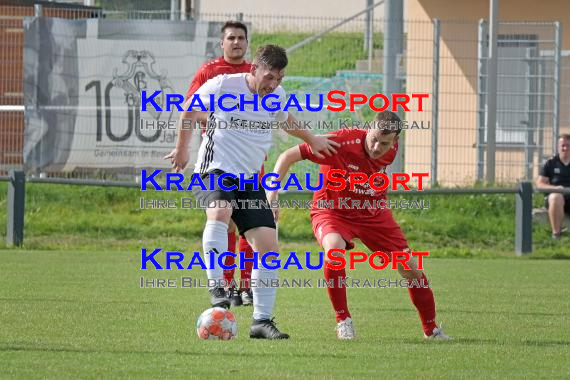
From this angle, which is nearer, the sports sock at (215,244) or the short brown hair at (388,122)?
the sports sock at (215,244)

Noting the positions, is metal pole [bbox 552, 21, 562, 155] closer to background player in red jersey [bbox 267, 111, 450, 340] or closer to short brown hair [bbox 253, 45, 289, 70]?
background player in red jersey [bbox 267, 111, 450, 340]

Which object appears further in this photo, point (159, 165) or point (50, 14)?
point (50, 14)

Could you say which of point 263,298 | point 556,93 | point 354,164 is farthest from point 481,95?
point 263,298

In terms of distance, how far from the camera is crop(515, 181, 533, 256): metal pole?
16781mm

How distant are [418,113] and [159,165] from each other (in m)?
4.11

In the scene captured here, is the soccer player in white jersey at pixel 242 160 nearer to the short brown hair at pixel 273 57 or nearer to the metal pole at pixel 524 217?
the short brown hair at pixel 273 57

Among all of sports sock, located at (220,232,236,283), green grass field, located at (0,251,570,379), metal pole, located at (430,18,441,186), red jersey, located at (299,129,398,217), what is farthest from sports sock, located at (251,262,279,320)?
metal pole, located at (430,18,441,186)

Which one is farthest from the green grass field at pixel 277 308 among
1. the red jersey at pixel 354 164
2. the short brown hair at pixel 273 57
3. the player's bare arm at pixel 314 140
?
the short brown hair at pixel 273 57

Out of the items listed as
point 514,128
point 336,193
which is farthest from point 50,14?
point 336,193

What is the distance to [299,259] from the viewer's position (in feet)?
52.4

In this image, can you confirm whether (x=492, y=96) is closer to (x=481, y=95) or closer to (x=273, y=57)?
(x=481, y=95)

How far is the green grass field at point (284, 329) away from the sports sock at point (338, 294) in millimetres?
174

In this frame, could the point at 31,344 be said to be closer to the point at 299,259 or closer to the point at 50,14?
the point at 299,259

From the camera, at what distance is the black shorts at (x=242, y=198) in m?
8.31
